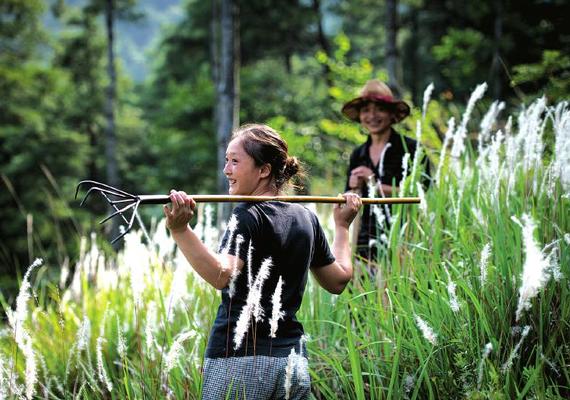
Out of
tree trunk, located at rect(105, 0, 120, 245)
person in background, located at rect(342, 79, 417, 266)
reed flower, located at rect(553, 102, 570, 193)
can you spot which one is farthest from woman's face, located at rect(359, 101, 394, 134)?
tree trunk, located at rect(105, 0, 120, 245)

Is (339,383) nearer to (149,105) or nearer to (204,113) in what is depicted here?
(204,113)

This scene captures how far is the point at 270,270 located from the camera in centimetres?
209

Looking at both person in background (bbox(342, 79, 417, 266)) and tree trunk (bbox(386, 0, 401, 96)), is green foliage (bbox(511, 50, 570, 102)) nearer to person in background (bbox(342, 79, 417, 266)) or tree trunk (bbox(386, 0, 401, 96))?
person in background (bbox(342, 79, 417, 266))

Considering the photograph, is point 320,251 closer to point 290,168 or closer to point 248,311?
point 290,168

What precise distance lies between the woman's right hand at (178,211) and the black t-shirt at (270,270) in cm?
16

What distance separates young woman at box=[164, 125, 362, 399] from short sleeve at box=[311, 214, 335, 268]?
0.02 meters

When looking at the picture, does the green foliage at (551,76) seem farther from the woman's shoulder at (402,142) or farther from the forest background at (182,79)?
the forest background at (182,79)

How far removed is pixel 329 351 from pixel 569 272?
1066 mm

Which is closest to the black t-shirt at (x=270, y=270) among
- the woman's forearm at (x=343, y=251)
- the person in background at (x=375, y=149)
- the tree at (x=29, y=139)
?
the woman's forearm at (x=343, y=251)

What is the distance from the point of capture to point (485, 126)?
339cm

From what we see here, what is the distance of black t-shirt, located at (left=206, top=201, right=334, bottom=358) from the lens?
6.59 feet

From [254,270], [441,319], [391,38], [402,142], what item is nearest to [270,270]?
[254,270]

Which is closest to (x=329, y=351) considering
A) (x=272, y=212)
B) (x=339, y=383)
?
(x=339, y=383)

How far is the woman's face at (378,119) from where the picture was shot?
4.18m
